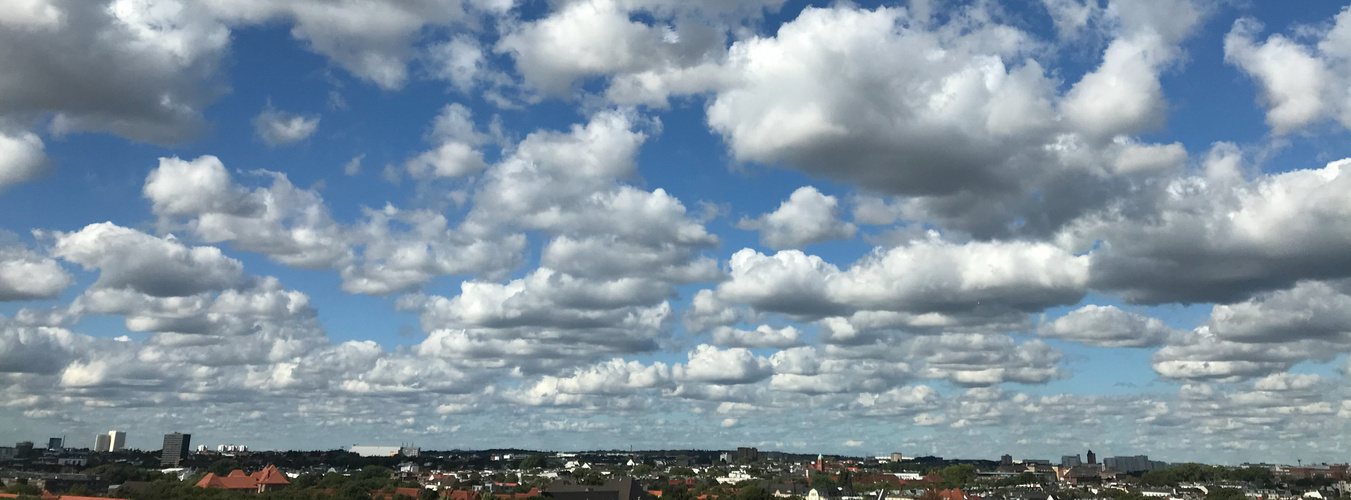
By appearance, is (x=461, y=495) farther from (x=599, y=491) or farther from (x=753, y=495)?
(x=753, y=495)

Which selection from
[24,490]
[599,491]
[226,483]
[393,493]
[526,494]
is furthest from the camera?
[226,483]

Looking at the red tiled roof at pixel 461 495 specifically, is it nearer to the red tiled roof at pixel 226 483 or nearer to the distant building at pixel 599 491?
the distant building at pixel 599 491

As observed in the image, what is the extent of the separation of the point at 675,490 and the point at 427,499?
4789cm

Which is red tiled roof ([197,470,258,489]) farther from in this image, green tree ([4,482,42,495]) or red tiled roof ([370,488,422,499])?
red tiled roof ([370,488,422,499])

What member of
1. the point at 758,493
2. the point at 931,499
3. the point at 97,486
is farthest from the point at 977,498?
the point at 97,486

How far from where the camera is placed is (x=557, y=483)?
194 m

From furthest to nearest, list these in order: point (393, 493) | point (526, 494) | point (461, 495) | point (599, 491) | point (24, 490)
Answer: point (599, 491), point (526, 494), point (393, 493), point (461, 495), point (24, 490)

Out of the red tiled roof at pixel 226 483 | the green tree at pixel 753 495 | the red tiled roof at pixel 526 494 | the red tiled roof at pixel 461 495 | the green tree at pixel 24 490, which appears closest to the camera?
the red tiled roof at pixel 461 495

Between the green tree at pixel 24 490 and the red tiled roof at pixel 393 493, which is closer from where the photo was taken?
the green tree at pixel 24 490

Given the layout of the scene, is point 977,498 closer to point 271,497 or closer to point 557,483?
point 557,483

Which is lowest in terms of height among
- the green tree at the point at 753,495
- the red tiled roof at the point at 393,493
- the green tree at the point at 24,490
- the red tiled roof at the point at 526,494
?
the green tree at the point at 24,490

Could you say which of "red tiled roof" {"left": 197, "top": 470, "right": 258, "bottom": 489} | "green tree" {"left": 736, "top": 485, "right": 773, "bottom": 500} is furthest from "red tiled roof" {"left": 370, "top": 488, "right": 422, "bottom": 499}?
"green tree" {"left": 736, "top": 485, "right": 773, "bottom": 500}

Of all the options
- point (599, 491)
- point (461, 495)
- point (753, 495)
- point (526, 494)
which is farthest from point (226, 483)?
point (753, 495)

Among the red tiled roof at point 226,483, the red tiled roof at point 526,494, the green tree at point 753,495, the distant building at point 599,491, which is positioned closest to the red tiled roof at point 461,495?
the red tiled roof at point 526,494
